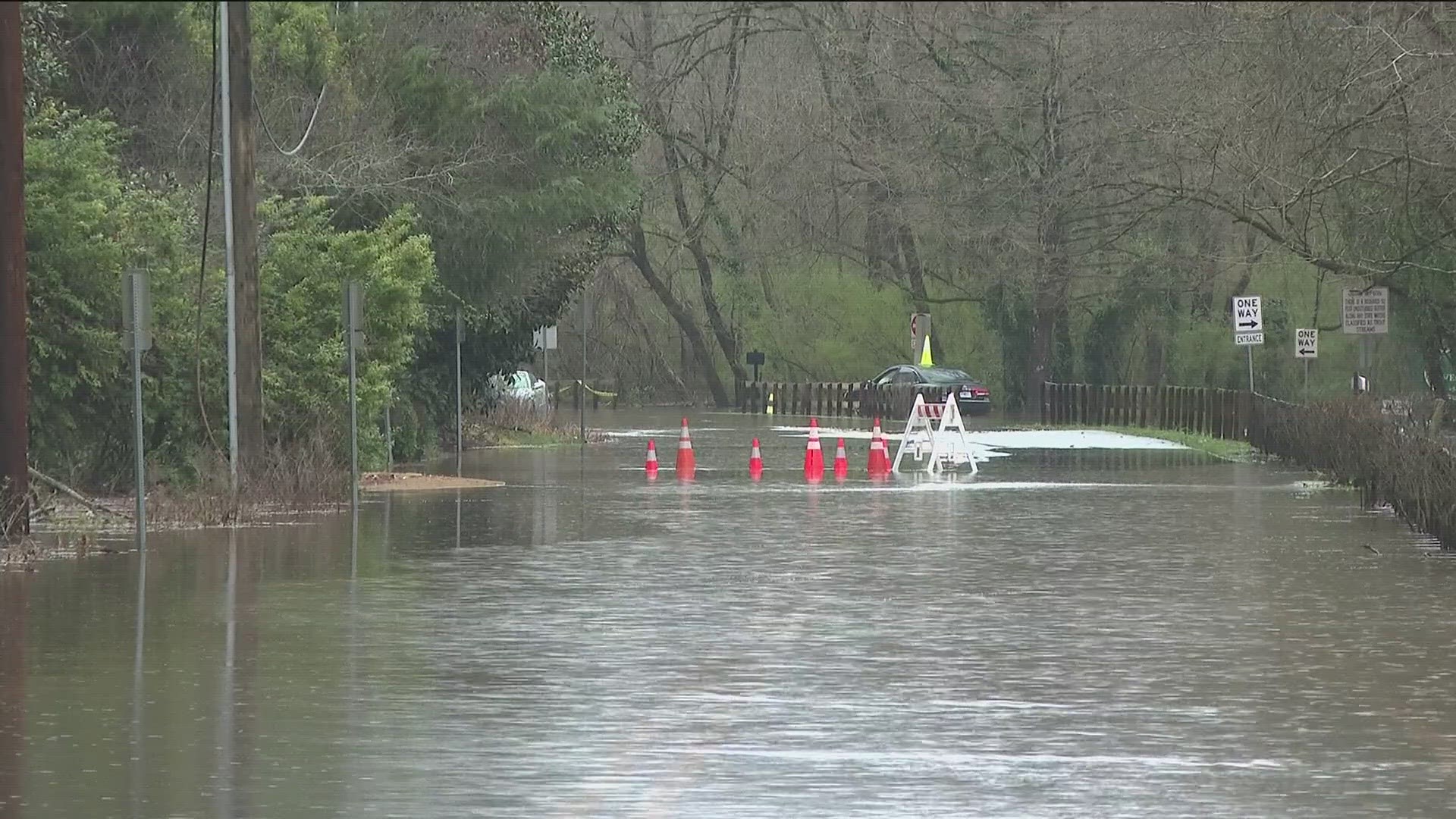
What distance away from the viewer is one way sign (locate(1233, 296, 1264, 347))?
49750 mm

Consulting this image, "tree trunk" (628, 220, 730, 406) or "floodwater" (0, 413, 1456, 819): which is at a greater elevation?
"tree trunk" (628, 220, 730, 406)

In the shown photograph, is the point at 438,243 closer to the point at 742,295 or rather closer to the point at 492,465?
the point at 492,465

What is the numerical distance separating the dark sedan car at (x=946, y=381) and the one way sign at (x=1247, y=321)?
24.1 metres

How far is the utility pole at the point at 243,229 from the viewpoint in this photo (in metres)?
30.7

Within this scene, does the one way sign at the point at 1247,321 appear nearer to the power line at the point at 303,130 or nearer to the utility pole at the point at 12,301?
the power line at the point at 303,130

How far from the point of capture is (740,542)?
85.4ft

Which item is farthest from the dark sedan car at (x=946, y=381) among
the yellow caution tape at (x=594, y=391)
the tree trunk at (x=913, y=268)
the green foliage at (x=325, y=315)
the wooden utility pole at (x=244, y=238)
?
the wooden utility pole at (x=244, y=238)

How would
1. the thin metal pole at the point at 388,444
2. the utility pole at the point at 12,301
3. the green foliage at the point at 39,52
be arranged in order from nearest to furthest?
the utility pole at the point at 12,301 → the green foliage at the point at 39,52 → the thin metal pole at the point at 388,444

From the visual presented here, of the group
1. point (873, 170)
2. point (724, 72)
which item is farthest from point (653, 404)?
point (873, 170)

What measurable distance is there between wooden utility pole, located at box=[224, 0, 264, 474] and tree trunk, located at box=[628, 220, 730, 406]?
169ft

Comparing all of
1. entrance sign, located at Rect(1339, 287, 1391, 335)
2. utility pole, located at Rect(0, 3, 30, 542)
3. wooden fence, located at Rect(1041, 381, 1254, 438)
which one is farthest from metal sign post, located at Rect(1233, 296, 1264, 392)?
utility pole, located at Rect(0, 3, 30, 542)

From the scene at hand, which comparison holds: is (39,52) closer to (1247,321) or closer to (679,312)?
(1247,321)

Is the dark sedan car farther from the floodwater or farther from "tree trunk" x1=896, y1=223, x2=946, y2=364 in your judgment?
the floodwater

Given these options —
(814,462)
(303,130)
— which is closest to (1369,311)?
(814,462)
